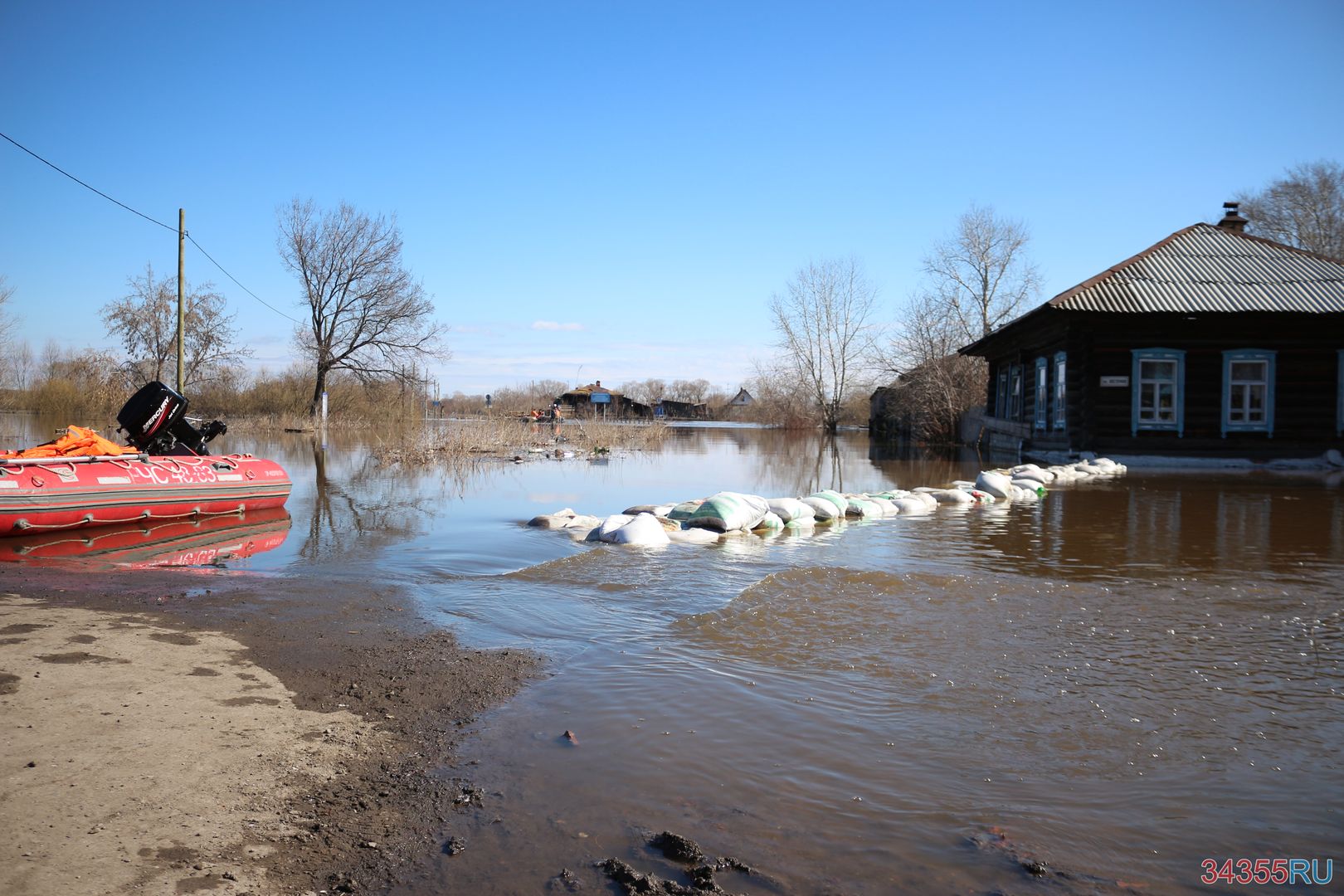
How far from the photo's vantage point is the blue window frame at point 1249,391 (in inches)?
801

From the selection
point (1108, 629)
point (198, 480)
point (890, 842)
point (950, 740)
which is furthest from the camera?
point (198, 480)

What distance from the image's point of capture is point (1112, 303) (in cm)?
1978

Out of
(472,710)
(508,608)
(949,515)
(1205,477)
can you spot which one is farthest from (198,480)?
(1205,477)

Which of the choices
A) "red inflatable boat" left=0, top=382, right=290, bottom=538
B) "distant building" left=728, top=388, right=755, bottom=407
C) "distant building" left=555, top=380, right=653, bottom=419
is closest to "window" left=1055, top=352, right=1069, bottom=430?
"red inflatable boat" left=0, top=382, right=290, bottom=538

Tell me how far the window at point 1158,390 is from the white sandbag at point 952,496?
32.3 ft

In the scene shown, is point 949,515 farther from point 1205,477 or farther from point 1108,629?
point 1205,477

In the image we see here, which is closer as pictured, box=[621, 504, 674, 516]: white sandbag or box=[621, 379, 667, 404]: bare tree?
box=[621, 504, 674, 516]: white sandbag

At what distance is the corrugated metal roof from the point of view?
1958cm

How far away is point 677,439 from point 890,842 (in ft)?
114

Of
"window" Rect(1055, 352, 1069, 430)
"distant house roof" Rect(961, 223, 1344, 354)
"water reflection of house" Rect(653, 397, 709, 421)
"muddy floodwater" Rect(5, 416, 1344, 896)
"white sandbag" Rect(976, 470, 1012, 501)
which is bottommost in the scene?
"muddy floodwater" Rect(5, 416, 1344, 896)

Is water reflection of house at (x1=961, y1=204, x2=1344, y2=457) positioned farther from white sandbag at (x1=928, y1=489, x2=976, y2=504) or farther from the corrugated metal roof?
white sandbag at (x1=928, y1=489, x2=976, y2=504)

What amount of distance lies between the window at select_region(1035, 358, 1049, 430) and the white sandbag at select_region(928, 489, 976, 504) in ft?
36.5

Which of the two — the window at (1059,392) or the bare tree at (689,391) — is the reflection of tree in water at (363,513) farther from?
the bare tree at (689,391)

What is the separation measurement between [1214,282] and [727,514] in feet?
56.2
